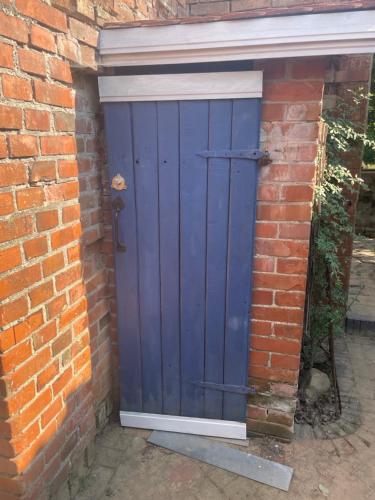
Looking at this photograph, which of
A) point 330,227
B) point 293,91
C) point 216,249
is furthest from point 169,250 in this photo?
point 330,227

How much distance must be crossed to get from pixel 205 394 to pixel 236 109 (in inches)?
70.6

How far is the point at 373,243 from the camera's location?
7.86m

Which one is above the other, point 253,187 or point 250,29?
point 250,29

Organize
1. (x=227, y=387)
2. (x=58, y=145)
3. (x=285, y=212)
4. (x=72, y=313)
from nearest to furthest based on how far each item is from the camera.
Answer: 1. (x=58, y=145)
2. (x=72, y=313)
3. (x=285, y=212)
4. (x=227, y=387)

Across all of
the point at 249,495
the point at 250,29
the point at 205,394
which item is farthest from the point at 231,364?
the point at 250,29

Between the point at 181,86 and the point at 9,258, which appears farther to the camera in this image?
the point at 181,86

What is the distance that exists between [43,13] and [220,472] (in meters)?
2.56

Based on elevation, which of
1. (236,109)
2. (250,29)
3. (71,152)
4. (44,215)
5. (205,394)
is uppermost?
(250,29)

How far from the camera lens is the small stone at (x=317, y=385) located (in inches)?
119

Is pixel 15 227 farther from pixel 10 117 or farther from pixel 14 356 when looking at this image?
pixel 14 356

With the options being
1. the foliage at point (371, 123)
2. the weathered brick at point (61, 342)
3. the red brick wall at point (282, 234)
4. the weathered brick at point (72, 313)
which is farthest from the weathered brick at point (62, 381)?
the foliage at point (371, 123)

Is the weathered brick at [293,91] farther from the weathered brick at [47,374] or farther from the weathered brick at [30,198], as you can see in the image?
the weathered brick at [47,374]

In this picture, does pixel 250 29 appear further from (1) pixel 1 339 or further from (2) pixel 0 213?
(1) pixel 1 339

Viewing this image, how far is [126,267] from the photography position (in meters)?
2.48
